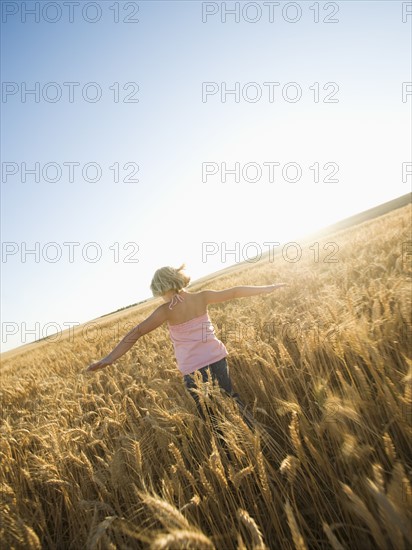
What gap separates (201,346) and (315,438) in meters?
1.44

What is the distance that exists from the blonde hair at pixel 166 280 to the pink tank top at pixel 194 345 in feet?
1.18

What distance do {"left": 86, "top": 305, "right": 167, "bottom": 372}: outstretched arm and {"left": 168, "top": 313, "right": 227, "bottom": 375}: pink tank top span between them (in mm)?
244

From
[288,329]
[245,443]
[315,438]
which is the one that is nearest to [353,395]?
Answer: [315,438]

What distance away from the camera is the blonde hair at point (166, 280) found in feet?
9.09

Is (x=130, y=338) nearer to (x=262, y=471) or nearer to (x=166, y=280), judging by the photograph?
(x=166, y=280)

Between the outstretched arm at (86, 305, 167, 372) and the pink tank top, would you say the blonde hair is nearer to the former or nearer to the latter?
the outstretched arm at (86, 305, 167, 372)

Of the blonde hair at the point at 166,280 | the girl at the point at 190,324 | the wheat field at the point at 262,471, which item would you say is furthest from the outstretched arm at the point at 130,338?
the wheat field at the point at 262,471

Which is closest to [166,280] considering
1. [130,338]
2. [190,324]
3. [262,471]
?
[190,324]

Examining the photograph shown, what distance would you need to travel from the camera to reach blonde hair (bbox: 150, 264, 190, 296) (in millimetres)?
2771

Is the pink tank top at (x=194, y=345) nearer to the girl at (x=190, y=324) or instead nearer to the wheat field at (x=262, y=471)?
the girl at (x=190, y=324)

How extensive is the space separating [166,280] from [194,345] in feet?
2.20

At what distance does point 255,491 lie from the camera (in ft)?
5.19

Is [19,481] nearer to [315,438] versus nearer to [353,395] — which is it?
[315,438]

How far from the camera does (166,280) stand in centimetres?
279
